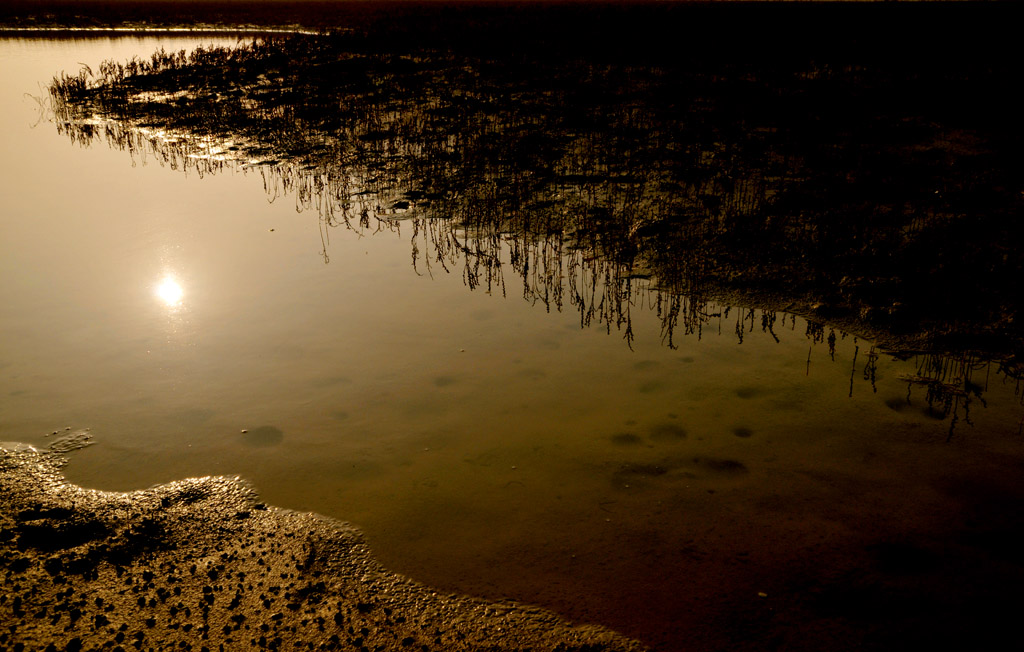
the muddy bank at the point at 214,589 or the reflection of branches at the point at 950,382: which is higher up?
the reflection of branches at the point at 950,382

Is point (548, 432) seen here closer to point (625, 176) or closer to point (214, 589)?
point (214, 589)

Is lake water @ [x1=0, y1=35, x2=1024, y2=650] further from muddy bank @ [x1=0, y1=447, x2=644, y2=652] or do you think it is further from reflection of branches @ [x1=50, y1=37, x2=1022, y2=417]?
reflection of branches @ [x1=50, y1=37, x2=1022, y2=417]

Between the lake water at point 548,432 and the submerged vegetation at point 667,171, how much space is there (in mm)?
467

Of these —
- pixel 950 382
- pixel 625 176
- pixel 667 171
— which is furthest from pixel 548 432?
pixel 667 171

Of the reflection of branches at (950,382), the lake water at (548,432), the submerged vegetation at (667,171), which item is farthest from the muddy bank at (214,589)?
the submerged vegetation at (667,171)

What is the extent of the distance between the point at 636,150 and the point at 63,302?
24.5 feet

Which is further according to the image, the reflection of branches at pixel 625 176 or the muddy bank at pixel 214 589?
the reflection of branches at pixel 625 176

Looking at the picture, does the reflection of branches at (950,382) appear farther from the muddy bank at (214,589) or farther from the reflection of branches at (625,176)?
the muddy bank at (214,589)

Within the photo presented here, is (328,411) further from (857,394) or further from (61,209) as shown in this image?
(61,209)

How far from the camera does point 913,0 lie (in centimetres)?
4175

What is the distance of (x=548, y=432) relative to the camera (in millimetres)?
4805

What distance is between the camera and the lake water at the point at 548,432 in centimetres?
364

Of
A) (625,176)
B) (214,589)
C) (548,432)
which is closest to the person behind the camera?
(214,589)

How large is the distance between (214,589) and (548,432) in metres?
2.18
